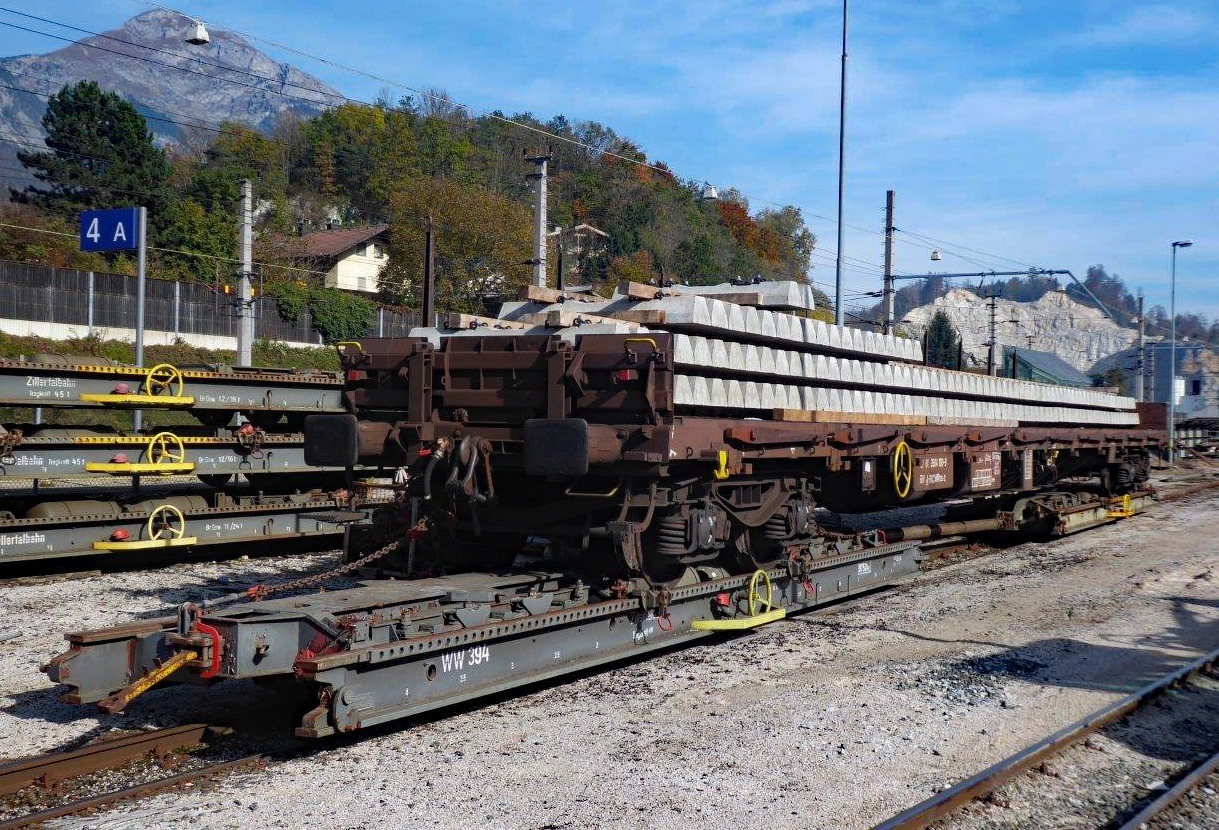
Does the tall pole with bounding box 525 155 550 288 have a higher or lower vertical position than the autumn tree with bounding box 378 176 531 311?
lower

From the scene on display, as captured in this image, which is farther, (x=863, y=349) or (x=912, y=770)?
(x=863, y=349)

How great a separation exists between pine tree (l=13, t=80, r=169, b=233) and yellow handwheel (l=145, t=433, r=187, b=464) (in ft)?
A: 128

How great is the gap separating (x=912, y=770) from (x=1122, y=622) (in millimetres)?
5753

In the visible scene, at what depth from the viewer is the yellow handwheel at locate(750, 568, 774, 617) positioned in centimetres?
959

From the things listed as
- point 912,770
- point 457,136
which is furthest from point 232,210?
point 912,770

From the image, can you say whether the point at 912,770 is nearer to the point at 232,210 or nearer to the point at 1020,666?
the point at 1020,666

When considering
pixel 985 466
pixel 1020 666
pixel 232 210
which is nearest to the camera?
pixel 1020 666

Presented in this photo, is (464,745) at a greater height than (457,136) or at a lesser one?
lesser

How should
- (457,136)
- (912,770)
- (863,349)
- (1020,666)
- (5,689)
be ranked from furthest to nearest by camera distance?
(457,136) < (863,349) < (1020,666) < (5,689) < (912,770)

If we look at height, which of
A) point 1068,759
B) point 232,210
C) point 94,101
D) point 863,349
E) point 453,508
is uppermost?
point 94,101

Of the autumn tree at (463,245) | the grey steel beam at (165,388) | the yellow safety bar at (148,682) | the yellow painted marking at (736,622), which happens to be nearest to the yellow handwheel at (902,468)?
the yellow painted marking at (736,622)

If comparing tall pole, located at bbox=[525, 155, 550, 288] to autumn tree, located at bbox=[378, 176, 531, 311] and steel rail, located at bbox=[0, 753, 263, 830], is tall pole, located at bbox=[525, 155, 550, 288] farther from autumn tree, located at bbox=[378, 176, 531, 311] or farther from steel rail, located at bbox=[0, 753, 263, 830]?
autumn tree, located at bbox=[378, 176, 531, 311]

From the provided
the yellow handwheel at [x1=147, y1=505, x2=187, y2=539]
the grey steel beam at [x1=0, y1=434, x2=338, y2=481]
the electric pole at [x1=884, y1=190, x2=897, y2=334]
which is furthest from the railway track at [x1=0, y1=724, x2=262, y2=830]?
the electric pole at [x1=884, y1=190, x2=897, y2=334]

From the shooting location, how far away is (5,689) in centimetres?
761
